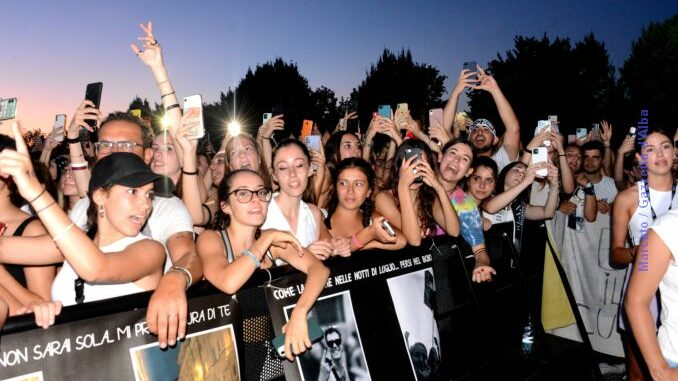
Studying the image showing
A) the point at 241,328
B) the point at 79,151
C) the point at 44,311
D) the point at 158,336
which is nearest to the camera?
the point at 44,311

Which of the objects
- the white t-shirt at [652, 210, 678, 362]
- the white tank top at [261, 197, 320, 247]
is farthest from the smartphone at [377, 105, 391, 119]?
the white t-shirt at [652, 210, 678, 362]

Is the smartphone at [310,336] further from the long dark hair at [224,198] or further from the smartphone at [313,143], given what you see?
the smartphone at [313,143]

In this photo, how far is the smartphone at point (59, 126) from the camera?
5.21m

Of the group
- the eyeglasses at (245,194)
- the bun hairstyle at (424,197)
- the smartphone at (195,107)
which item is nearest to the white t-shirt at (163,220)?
the eyeglasses at (245,194)

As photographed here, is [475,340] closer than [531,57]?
Yes

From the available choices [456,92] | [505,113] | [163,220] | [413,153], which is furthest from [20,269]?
[505,113]

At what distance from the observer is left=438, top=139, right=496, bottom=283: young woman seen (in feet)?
Result: 14.0

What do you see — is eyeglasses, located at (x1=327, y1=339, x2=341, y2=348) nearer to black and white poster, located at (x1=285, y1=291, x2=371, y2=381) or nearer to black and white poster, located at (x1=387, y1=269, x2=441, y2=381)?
black and white poster, located at (x1=285, y1=291, x2=371, y2=381)

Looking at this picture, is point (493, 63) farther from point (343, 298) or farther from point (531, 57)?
point (343, 298)

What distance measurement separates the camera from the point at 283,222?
3.72 m

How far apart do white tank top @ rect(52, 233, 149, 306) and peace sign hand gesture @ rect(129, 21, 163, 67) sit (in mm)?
1935

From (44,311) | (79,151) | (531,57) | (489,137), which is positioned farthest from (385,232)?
(531,57)

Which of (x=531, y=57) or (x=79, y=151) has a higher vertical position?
(x=531, y=57)

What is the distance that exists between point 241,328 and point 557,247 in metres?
5.58
